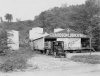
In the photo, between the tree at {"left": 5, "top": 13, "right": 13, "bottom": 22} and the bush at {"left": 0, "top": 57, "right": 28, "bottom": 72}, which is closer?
the bush at {"left": 0, "top": 57, "right": 28, "bottom": 72}

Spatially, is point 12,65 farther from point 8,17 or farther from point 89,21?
point 8,17

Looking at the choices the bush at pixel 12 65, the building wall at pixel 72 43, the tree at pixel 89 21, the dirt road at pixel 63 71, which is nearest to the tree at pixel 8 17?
the tree at pixel 89 21

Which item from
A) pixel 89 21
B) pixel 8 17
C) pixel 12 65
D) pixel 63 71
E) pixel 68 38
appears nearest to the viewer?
pixel 63 71

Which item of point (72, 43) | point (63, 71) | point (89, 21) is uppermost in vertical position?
point (89, 21)

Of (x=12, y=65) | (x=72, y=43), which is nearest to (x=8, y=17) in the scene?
(x=72, y=43)

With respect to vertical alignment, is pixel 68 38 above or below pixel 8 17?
below

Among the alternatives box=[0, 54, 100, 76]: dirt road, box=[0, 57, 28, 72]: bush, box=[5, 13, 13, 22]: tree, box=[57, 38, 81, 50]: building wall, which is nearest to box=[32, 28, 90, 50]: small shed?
box=[57, 38, 81, 50]: building wall

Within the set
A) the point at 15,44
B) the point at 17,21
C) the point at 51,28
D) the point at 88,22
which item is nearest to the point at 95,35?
the point at 88,22

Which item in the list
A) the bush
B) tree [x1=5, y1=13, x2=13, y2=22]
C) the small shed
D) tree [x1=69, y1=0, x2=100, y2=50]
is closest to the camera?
the bush

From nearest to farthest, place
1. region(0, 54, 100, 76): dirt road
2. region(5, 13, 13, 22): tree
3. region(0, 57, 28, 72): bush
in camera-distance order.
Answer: region(0, 54, 100, 76): dirt road → region(0, 57, 28, 72): bush → region(5, 13, 13, 22): tree

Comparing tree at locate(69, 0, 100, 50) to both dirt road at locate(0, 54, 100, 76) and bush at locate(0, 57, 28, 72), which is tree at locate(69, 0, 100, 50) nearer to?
dirt road at locate(0, 54, 100, 76)

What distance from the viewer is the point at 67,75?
9305mm

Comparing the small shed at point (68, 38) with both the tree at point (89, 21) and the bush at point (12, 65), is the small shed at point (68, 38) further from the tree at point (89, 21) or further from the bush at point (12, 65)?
the bush at point (12, 65)

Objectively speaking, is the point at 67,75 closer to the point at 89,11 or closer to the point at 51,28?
the point at 89,11
